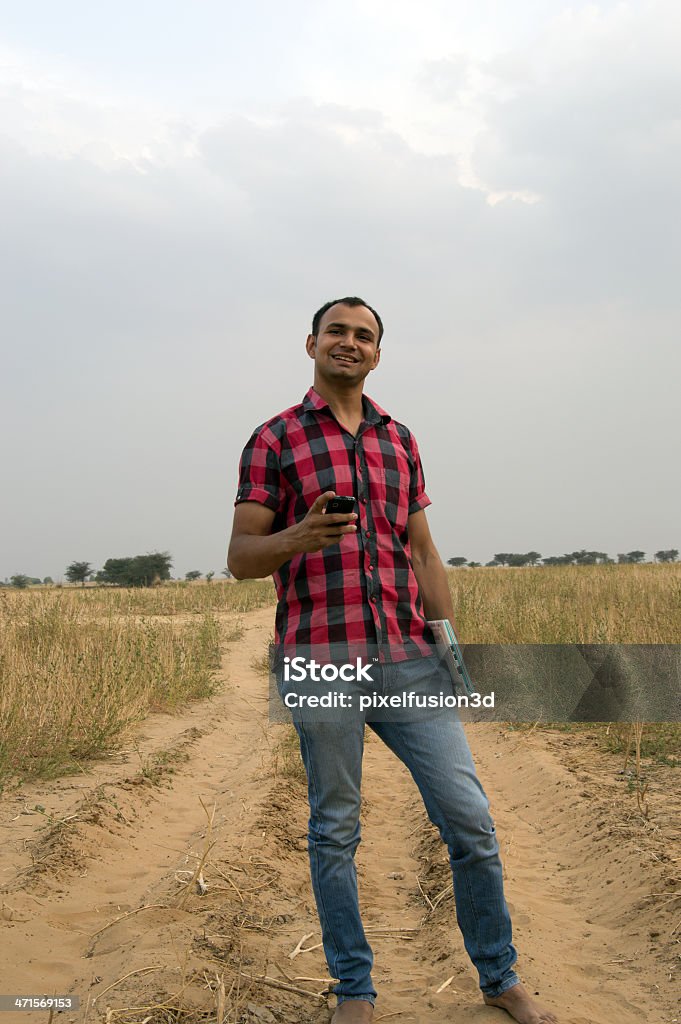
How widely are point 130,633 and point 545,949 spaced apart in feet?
22.8

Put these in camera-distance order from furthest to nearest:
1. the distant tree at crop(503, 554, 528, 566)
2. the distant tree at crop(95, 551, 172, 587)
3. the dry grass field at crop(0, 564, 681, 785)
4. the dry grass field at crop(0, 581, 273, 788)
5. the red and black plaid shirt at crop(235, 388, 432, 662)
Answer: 1. the distant tree at crop(503, 554, 528, 566)
2. the distant tree at crop(95, 551, 172, 587)
3. the dry grass field at crop(0, 564, 681, 785)
4. the dry grass field at crop(0, 581, 273, 788)
5. the red and black plaid shirt at crop(235, 388, 432, 662)

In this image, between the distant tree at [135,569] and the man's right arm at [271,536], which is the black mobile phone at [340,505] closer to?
the man's right arm at [271,536]

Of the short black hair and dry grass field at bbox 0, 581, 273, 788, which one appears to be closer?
the short black hair

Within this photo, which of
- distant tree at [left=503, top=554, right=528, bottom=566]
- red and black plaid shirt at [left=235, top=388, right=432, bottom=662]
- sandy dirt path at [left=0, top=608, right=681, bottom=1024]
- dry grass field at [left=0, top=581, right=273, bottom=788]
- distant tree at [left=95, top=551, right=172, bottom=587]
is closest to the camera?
red and black plaid shirt at [left=235, top=388, right=432, bottom=662]

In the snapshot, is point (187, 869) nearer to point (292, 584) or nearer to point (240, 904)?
point (240, 904)

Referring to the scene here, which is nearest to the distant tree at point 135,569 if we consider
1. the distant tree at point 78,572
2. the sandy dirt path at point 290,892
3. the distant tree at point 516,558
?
the distant tree at point 78,572

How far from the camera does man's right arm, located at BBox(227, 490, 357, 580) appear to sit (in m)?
2.34

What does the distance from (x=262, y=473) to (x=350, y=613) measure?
0.53 metres

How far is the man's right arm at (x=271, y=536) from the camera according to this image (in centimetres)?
234

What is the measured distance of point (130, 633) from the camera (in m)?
9.38

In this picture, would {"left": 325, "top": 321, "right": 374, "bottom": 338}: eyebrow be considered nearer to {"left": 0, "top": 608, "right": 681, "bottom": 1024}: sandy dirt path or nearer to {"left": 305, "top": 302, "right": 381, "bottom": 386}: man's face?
{"left": 305, "top": 302, "right": 381, "bottom": 386}: man's face

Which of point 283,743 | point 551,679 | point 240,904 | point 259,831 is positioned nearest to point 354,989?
point 240,904

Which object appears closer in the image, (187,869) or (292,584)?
(292,584)

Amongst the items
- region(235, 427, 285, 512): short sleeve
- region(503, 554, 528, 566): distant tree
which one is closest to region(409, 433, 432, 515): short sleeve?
region(235, 427, 285, 512): short sleeve
